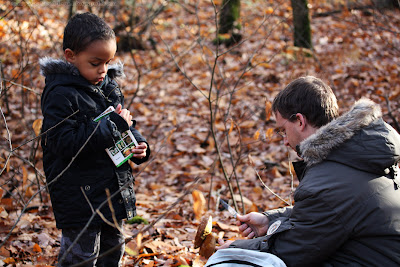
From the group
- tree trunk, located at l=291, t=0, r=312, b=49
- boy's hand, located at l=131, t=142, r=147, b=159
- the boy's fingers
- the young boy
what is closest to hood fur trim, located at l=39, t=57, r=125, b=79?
the young boy

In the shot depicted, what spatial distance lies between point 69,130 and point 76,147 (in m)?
0.10

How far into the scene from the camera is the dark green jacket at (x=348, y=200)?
5.99 ft

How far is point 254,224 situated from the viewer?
2363 millimetres

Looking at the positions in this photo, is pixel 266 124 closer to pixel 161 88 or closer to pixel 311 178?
pixel 161 88

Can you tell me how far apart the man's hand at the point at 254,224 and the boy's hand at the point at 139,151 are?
26.6 inches

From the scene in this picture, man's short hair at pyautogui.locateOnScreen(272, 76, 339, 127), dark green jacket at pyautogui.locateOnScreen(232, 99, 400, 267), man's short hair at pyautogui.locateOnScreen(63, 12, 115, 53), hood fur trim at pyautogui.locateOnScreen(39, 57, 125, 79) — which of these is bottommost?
dark green jacket at pyautogui.locateOnScreen(232, 99, 400, 267)

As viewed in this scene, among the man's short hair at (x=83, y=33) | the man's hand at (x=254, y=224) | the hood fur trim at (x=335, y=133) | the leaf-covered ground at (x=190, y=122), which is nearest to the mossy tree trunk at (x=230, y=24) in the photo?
the leaf-covered ground at (x=190, y=122)

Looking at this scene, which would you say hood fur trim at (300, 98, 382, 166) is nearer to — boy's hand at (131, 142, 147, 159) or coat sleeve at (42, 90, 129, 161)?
boy's hand at (131, 142, 147, 159)

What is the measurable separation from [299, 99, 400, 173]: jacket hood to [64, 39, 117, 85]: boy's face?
1193 millimetres

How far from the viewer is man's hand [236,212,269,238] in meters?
2.34

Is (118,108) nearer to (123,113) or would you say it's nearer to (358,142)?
(123,113)

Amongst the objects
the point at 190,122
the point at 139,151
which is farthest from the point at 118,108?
the point at 190,122

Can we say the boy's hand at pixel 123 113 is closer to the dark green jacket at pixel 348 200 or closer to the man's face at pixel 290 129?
the man's face at pixel 290 129

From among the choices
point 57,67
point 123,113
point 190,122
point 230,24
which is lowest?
point 190,122
